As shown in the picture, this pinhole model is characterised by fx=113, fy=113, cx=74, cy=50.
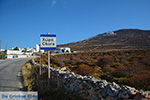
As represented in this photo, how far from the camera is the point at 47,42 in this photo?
5195 mm

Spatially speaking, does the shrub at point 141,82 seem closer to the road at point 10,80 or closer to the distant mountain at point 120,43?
the road at point 10,80

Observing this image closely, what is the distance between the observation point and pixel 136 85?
18.0 feet

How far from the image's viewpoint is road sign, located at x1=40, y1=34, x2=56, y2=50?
16.8 feet

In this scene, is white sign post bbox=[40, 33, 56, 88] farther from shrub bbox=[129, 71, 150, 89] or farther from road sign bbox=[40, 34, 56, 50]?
shrub bbox=[129, 71, 150, 89]

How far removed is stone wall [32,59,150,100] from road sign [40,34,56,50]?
1574 millimetres

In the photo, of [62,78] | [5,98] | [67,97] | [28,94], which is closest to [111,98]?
[67,97]

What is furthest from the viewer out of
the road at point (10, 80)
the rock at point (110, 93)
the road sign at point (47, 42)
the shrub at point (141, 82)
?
the road at point (10, 80)

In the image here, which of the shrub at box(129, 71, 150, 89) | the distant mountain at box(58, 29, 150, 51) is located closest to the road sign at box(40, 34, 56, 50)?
the shrub at box(129, 71, 150, 89)

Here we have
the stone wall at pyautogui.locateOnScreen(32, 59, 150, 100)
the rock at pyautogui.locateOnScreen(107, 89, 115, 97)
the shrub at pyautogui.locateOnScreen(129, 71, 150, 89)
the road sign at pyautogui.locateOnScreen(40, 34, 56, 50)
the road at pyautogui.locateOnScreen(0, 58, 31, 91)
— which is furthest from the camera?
the road at pyautogui.locateOnScreen(0, 58, 31, 91)

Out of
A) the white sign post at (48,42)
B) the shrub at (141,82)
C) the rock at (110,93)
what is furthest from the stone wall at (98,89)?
the shrub at (141,82)

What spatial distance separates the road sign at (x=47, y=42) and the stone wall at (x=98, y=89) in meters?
1.57

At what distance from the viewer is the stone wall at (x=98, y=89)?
2.99m

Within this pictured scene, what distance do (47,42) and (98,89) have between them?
299cm

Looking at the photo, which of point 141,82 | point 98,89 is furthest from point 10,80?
point 141,82
